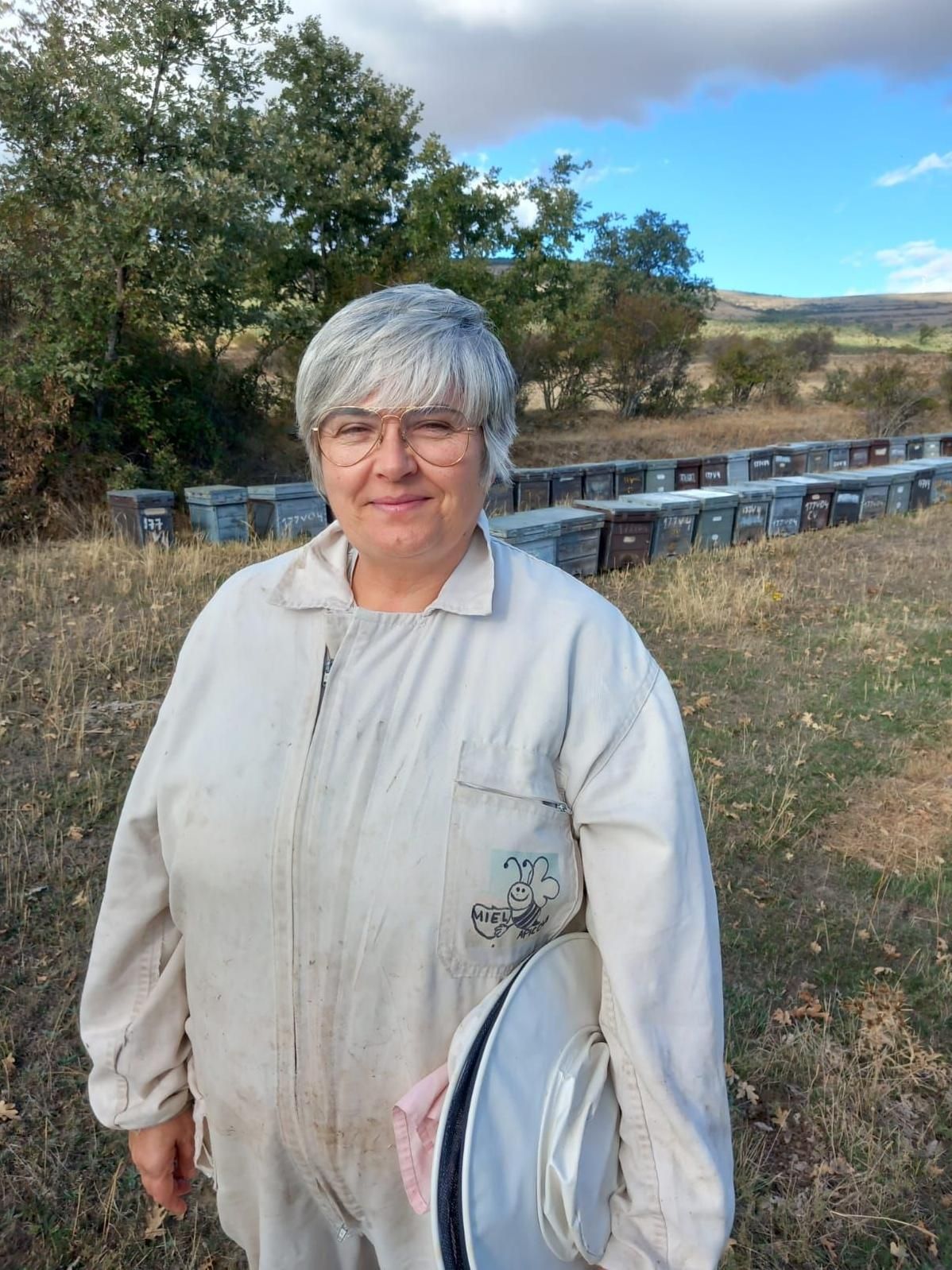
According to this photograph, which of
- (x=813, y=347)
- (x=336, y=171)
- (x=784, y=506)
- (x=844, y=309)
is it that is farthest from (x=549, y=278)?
(x=844, y=309)

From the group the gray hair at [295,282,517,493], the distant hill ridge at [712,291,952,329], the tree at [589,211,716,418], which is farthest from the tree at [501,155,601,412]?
the distant hill ridge at [712,291,952,329]

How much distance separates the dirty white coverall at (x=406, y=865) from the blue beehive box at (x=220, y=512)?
8534 mm

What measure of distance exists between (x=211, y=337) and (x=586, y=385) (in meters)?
16.0

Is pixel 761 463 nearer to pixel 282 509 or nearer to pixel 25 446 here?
pixel 282 509

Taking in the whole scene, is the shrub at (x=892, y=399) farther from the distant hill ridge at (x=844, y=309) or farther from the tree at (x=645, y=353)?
the distant hill ridge at (x=844, y=309)

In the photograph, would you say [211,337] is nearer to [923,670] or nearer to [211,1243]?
[923,670]

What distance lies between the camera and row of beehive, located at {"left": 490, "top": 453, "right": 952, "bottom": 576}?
9023mm

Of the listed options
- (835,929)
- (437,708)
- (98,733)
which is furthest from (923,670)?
(437,708)

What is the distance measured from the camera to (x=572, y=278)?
21766mm

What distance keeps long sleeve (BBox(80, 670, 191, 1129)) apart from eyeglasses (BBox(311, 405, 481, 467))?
1.89 ft

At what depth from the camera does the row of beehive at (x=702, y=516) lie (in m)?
9.02

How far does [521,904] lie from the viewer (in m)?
1.33

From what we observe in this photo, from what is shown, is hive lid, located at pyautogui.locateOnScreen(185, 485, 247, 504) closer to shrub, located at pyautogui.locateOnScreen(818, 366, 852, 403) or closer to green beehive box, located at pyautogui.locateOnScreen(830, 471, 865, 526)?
green beehive box, located at pyautogui.locateOnScreen(830, 471, 865, 526)

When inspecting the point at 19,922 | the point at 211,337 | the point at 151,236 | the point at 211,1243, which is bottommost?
the point at 211,1243
